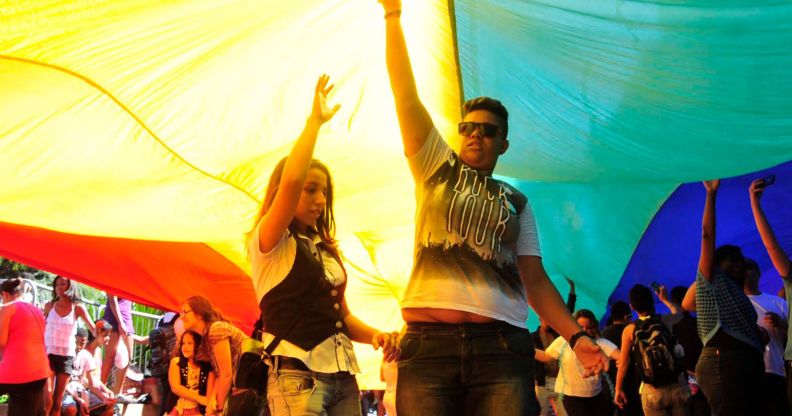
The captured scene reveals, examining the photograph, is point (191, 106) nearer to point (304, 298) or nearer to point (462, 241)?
point (304, 298)

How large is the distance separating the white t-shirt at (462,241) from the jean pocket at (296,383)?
565mm

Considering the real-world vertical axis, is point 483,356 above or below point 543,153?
below

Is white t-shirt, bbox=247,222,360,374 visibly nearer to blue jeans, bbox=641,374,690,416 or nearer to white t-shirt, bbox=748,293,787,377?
white t-shirt, bbox=748,293,787,377

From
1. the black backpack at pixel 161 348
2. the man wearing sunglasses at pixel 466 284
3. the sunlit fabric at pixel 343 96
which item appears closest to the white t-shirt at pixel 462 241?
the man wearing sunglasses at pixel 466 284

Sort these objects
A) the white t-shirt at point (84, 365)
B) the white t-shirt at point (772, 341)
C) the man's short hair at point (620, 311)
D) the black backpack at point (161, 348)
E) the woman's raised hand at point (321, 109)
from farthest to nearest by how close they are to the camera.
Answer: the white t-shirt at point (84, 365)
the black backpack at point (161, 348)
the man's short hair at point (620, 311)
the white t-shirt at point (772, 341)
the woman's raised hand at point (321, 109)

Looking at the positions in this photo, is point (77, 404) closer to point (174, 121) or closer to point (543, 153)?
point (174, 121)

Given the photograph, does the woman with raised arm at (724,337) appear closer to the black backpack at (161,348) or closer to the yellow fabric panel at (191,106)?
the yellow fabric panel at (191,106)

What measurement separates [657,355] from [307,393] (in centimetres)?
444

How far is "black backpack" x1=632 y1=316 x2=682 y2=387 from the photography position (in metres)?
7.11

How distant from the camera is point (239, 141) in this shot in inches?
217

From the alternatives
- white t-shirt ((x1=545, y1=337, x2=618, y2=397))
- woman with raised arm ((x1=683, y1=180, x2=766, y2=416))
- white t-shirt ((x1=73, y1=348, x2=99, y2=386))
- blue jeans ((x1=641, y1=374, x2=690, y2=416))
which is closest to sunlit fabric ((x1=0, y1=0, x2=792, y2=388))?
woman with raised arm ((x1=683, y1=180, x2=766, y2=416))

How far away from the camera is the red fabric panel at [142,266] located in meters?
7.82

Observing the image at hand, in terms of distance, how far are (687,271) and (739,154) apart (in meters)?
5.94

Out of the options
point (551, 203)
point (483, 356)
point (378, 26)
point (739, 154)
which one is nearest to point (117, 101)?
point (378, 26)
